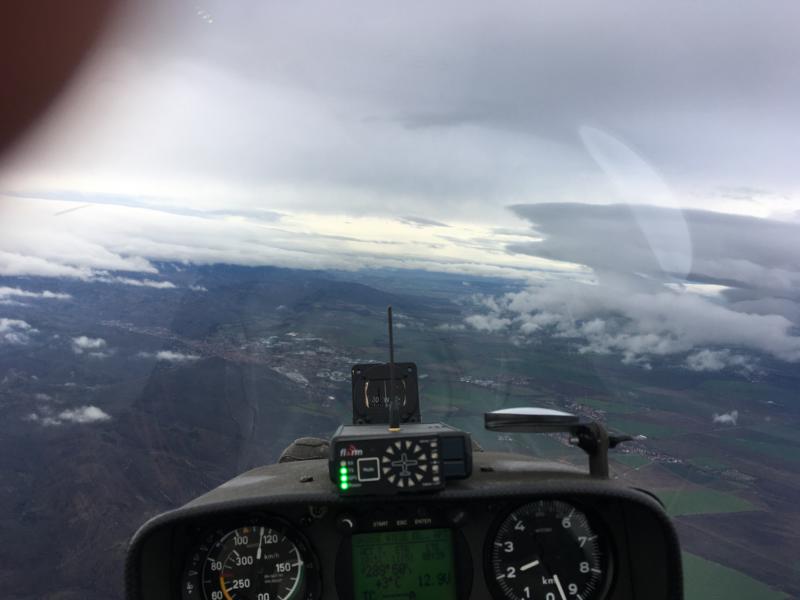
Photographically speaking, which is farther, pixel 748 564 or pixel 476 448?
pixel 748 564

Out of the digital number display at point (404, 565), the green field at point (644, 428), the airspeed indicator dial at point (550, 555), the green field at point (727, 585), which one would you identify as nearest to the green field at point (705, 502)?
the green field at point (727, 585)

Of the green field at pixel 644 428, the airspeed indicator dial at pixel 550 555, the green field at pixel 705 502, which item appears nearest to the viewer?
the airspeed indicator dial at pixel 550 555

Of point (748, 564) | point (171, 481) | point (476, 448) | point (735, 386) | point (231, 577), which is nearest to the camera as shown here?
point (231, 577)

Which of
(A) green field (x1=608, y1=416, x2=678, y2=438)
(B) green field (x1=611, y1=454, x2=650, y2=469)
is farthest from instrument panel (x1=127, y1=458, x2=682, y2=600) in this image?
(A) green field (x1=608, y1=416, x2=678, y2=438)

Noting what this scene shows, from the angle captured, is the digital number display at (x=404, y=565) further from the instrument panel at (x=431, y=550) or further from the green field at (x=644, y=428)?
the green field at (x=644, y=428)

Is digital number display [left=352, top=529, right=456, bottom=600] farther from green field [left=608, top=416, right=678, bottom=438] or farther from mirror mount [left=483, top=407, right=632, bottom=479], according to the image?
green field [left=608, top=416, right=678, bottom=438]

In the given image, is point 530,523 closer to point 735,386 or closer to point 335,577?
point 335,577

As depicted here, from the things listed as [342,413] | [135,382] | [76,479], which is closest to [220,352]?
[135,382]

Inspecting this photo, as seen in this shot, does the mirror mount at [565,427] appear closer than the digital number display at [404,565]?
Yes
